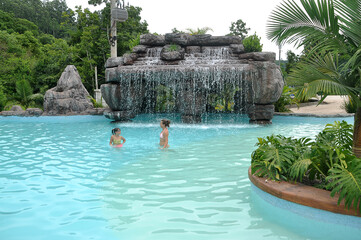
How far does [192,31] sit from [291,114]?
9876 mm

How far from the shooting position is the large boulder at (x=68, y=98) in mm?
16750

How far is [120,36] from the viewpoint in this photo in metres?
22.3

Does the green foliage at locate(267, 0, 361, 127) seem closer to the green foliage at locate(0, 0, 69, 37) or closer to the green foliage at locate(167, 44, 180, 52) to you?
the green foliage at locate(167, 44, 180, 52)

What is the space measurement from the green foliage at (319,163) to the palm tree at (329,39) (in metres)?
0.44

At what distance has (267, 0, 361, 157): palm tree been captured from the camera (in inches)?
139

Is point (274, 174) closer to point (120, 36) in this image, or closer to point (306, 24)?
point (306, 24)

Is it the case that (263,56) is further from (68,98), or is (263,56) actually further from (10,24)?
(10,24)

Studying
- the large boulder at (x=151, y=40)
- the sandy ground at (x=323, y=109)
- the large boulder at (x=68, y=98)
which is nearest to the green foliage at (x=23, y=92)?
the large boulder at (x=68, y=98)

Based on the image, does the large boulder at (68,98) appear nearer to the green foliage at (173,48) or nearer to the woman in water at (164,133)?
the green foliage at (173,48)

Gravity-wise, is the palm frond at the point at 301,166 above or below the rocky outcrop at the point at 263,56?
below

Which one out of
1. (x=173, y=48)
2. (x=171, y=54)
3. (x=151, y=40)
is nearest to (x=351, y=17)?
(x=171, y=54)

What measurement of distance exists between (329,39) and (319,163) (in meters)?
1.54

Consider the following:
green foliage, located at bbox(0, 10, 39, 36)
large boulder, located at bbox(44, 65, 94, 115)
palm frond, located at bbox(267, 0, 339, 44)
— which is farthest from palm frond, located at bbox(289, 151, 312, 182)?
green foliage, located at bbox(0, 10, 39, 36)

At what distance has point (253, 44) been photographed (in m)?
15.5
